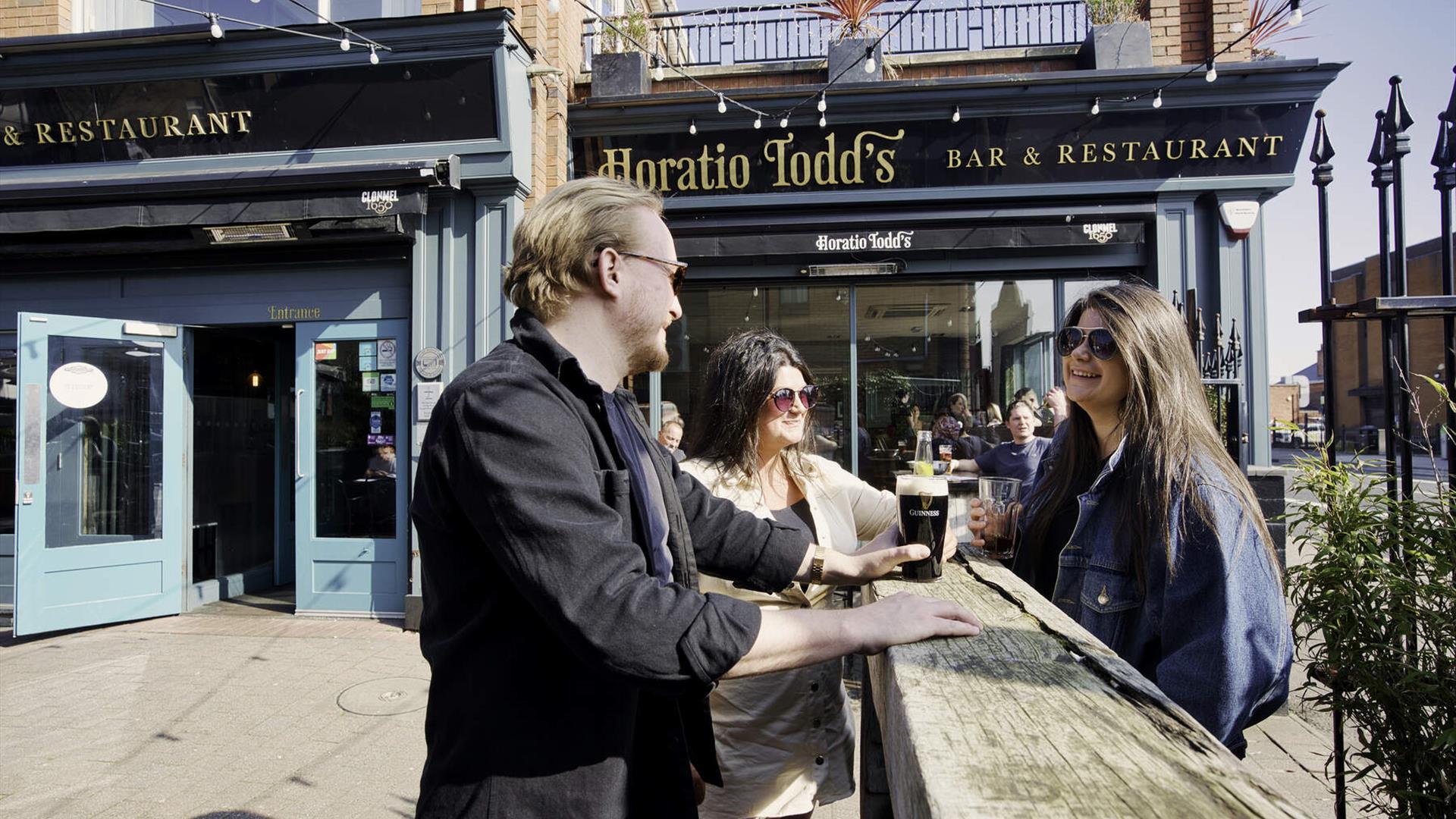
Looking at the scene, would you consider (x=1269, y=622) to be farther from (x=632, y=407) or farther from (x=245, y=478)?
(x=245, y=478)

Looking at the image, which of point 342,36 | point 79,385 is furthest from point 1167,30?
point 79,385

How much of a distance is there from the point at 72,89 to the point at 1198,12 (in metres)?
9.40

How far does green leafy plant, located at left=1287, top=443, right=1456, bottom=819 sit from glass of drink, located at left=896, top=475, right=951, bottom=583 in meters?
1.05

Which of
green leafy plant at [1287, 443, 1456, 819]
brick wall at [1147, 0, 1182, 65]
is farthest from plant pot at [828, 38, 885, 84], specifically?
green leafy plant at [1287, 443, 1456, 819]

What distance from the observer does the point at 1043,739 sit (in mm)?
872

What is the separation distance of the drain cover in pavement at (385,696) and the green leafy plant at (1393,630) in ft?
13.5

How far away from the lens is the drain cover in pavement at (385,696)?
4480 millimetres

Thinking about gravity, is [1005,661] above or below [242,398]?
below

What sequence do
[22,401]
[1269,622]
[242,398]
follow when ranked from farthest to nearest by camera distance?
[242,398] → [22,401] → [1269,622]

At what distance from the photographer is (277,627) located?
6.19m

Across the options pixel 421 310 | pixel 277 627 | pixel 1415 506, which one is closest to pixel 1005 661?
pixel 1415 506

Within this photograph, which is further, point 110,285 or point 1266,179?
point 110,285

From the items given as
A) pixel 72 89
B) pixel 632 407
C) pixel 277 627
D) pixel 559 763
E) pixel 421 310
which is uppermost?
pixel 72 89

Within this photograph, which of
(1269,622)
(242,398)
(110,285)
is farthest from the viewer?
(242,398)
